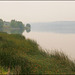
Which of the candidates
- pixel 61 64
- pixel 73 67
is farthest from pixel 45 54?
pixel 73 67

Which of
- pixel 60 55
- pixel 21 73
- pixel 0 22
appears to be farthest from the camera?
pixel 0 22

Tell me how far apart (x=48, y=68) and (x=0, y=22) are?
3727 inches

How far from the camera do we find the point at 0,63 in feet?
31.3

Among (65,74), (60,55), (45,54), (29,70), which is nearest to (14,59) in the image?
(29,70)

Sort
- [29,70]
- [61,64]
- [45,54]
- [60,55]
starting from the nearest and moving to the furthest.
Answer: [29,70] < [61,64] < [60,55] < [45,54]

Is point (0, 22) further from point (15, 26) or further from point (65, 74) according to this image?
point (65, 74)

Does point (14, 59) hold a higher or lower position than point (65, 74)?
higher

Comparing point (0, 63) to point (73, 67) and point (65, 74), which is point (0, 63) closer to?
point (65, 74)

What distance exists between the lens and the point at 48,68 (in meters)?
9.84

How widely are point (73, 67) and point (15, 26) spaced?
107222mm

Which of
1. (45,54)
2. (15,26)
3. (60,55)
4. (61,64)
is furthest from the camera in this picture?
(15,26)

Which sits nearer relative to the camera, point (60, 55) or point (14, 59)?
point (14, 59)

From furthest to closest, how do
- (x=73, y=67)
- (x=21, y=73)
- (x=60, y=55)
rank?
(x=60, y=55) → (x=73, y=67) → (x=21, y=73)

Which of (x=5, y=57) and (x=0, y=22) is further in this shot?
(x=0, y=22)
